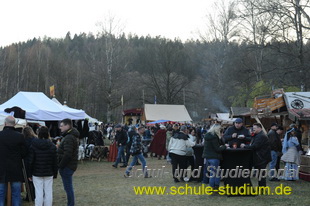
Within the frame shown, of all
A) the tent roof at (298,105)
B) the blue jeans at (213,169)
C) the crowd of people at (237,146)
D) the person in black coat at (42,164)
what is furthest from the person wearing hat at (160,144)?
the person in black coat at (42,164)

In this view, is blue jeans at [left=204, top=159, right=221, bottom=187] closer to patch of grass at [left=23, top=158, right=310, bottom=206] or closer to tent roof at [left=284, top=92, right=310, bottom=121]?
patch of grass at [left=23, top=158, right=310, bottom=206]

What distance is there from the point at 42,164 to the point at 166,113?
100 ft

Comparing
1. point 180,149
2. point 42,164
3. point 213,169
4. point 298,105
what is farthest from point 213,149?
point 298,105

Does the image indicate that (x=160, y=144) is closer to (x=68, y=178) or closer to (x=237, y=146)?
(x=237, y=146)

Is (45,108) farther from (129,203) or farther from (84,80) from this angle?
(84,80)

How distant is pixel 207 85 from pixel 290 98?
36.8 meters

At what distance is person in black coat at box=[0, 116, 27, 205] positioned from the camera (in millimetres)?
6750

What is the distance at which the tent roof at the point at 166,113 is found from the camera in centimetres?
3691

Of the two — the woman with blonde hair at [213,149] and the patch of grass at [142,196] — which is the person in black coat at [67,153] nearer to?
the patch of grass at [142,196]

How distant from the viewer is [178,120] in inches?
1451

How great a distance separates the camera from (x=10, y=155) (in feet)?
22.2

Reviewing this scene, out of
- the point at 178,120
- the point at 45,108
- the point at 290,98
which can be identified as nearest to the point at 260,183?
the point at 290,98

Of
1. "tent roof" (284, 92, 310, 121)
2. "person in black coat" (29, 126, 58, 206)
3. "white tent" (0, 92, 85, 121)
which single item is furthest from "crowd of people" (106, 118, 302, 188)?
"person in black coat" (29, 126, 58, 206)

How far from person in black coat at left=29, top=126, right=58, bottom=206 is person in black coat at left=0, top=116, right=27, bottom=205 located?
211 millimetres
